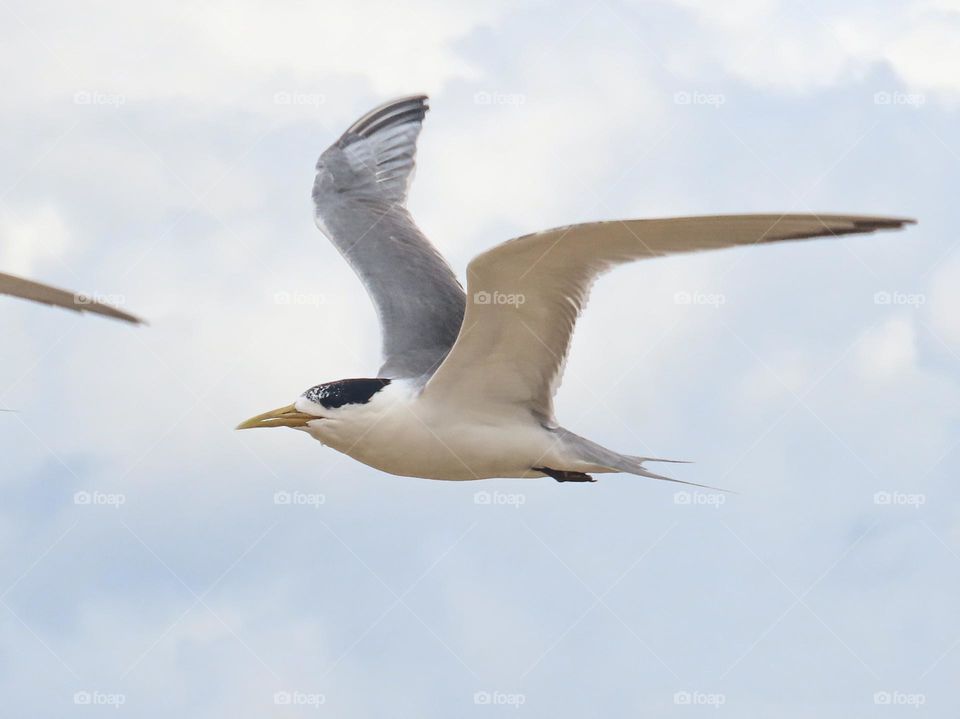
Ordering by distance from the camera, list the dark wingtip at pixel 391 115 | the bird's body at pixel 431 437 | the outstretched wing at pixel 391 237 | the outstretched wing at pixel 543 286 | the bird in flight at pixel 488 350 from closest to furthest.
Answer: the outstretched wing at pixel 543 286 < the bird in flight at pixel 488 350 < the bird's body at pixel 431 437 < the outstretched wing at pixel 391 237 < the dark wingtip at pixel 391 115

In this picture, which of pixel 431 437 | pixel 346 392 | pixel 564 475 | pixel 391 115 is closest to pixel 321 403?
pixel 346 392

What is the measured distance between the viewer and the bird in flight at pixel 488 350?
33.0ft

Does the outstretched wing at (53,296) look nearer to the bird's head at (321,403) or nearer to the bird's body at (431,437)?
the bird's head at (321,403)

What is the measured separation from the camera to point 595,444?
492 inches

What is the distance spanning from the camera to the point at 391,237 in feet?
50.2

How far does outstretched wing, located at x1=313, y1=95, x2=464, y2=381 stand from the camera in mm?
13711

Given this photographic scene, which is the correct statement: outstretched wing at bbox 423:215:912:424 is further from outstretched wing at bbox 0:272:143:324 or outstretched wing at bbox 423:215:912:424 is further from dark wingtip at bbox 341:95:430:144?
dark wingtip at bbox 341:95:430:144

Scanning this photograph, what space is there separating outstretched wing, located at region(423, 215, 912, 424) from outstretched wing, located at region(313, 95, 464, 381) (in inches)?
39.8

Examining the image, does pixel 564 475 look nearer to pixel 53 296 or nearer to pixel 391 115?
pixel 53 296

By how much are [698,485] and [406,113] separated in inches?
285

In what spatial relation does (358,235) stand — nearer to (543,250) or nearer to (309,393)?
(309,393)

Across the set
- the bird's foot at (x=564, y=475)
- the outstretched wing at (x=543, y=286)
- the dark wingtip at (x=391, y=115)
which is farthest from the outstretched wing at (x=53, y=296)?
the dark wingtip at (x=391, y=115)

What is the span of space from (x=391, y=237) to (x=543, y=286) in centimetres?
436

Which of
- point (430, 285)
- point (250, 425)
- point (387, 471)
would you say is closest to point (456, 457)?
point (387, 471)
